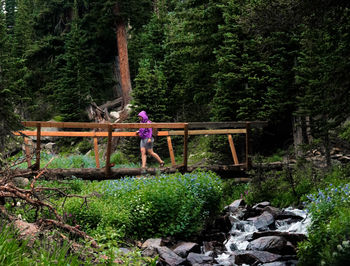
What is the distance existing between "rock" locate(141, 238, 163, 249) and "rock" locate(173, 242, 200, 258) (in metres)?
0.37

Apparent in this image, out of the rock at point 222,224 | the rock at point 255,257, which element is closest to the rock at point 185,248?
the rock at point 255,257

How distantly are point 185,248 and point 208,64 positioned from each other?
11.1 metres

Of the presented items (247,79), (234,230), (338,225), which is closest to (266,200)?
(234,230)

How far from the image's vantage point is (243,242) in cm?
925

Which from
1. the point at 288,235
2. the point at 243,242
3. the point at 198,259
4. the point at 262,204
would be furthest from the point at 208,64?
the point at 198,259

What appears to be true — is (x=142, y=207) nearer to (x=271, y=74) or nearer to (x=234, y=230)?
(x=234, y=230)

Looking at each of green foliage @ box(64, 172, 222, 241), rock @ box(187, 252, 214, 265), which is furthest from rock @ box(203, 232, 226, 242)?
rock @ box(187, 252, 214, 265)

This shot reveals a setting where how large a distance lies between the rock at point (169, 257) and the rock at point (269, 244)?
1762 millimetres

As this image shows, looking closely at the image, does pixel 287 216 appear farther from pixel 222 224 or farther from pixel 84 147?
pixel 84 147

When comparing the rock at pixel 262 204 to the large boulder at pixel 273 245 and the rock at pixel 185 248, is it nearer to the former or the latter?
the large boulder at pixel 273 245

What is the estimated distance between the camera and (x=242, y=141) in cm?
1609

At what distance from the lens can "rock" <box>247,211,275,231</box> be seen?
10148mm

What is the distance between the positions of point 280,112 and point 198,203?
7.47 meters

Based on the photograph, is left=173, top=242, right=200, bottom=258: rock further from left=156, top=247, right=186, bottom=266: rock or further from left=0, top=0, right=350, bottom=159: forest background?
left=0, top=0, right=350, bottom=159: forest background
